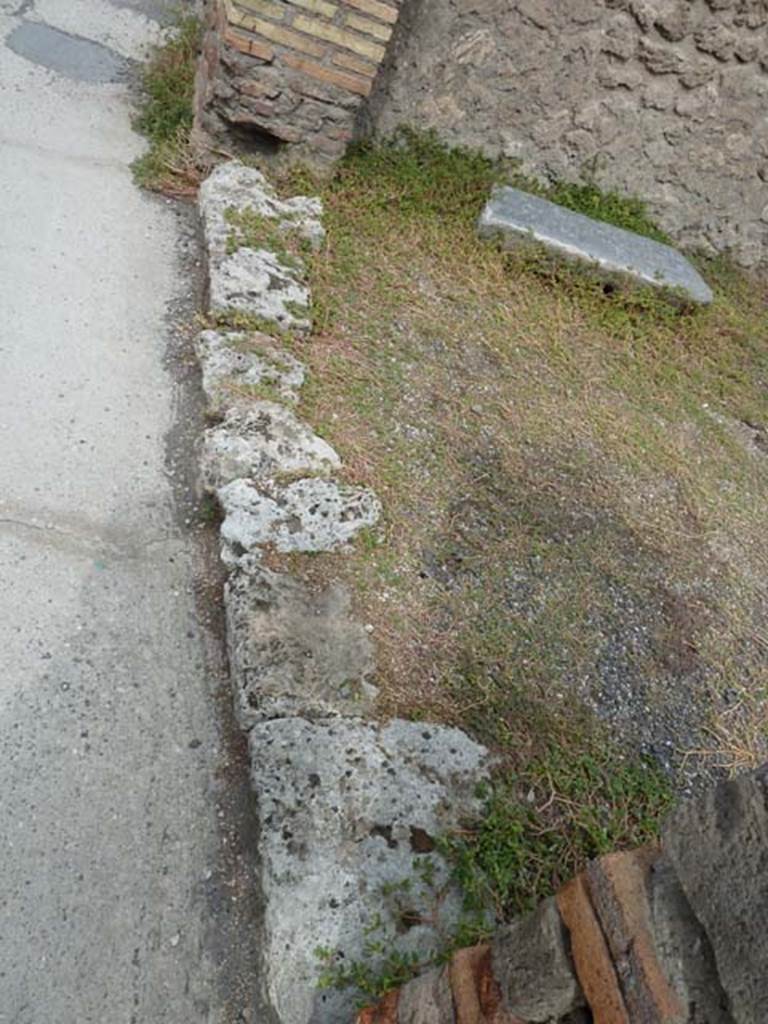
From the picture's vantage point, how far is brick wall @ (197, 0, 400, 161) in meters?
3.67

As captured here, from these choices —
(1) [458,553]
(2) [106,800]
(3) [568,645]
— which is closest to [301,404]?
(1) [458,553]

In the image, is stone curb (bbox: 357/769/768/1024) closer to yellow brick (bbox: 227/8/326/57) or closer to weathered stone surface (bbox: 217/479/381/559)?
weathered stone surface (bbox: 217/479/381/559)

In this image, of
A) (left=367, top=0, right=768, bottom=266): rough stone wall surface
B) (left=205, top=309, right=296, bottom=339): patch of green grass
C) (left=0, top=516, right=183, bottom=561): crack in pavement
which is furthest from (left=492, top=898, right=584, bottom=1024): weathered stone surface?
(left=367, top=0, right=768, bottom=266): rough stone wall surface

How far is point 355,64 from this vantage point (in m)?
3.82

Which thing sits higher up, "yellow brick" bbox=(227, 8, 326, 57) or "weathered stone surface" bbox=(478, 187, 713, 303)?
"yellow brick" bbox=(227, 8, 326, 57)

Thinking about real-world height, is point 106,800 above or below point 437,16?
below

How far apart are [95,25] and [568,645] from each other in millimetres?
4764

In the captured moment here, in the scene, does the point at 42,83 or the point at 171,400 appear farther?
the point at 42,83

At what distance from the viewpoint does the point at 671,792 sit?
2.36 metres

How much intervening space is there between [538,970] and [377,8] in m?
3.76

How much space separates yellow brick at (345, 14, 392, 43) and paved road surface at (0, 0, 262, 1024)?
3.85 ft

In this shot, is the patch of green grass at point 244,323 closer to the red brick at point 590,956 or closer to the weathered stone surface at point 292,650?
the weathered stone surface at point 292,650

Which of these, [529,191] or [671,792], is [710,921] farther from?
[529,191]

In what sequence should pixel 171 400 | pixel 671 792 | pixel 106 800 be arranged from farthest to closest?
pixel 171 400, pixel 671 792, pixel 106 800
